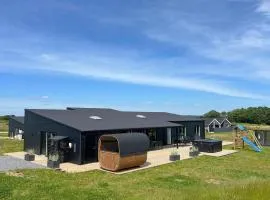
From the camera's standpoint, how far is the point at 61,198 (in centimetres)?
1291

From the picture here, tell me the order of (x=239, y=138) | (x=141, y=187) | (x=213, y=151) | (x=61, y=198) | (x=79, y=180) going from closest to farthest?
1. (x=61, y=198)
2. (x=141, y=187)
3. (x=79, y=180)
4. (x=213, y=151)
5. (x=239, y=138)

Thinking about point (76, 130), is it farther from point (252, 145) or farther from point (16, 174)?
→ point (252, 145)

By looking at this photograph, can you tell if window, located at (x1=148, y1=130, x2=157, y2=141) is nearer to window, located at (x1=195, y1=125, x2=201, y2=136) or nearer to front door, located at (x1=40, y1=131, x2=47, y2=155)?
window, located at (x1=195, y1=125, x2=201, y2=136)

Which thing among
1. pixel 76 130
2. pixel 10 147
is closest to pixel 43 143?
pixel 76 130

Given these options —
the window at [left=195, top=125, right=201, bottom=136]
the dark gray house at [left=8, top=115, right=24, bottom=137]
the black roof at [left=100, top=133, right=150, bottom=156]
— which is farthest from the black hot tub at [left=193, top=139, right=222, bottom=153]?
the dark gray house at [left=8, top=115, right=24, bottom=137]

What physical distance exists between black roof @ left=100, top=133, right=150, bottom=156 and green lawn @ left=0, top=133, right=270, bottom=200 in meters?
1.37

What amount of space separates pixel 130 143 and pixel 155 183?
13.1 ft

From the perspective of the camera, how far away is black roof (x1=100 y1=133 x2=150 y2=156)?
19.1 meters

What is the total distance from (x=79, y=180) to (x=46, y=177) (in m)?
1.80

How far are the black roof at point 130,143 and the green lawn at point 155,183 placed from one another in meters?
1.37

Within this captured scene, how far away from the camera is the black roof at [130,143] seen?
19.1 m

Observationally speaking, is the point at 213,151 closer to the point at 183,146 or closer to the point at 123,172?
the point at 183,146

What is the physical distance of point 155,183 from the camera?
16.2m

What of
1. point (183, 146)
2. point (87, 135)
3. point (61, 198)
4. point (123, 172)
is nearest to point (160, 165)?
point (123, 172)
